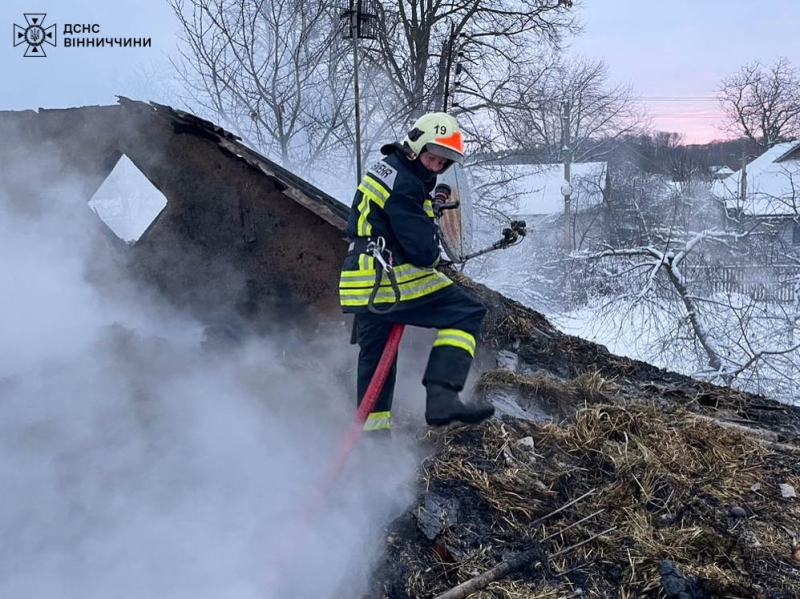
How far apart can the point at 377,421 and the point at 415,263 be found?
92cm

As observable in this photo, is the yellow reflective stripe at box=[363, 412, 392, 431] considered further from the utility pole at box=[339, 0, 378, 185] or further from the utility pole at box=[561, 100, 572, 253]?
the utility pole at box=[561, 100, 572, 253]

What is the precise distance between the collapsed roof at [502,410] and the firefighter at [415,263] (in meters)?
0.60

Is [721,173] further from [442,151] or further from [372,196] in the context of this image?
[372,196]

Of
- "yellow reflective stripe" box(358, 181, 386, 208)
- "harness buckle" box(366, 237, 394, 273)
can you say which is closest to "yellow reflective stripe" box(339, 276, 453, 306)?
"harness buckle" box(366, 237, 394, 273)

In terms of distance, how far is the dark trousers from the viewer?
10.2 feet

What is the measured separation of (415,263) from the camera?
3158mm

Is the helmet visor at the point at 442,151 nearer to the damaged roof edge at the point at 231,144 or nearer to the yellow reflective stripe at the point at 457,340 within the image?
the yellow reflective stripe at the point at 457,340

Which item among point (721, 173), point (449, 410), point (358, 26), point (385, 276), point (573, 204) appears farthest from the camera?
point (573, 204)

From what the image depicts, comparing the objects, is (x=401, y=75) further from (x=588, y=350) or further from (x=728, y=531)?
(x=728, y=531)

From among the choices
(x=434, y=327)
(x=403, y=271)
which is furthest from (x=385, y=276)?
(x=434, y=327)

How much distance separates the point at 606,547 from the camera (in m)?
2.81

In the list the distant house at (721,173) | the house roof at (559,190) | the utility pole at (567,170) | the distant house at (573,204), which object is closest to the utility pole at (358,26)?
the distant house at (721,173)

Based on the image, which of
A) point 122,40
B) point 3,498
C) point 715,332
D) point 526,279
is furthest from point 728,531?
point 526,279

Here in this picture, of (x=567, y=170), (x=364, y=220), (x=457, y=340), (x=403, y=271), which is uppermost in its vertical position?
(x=567, y=170)
